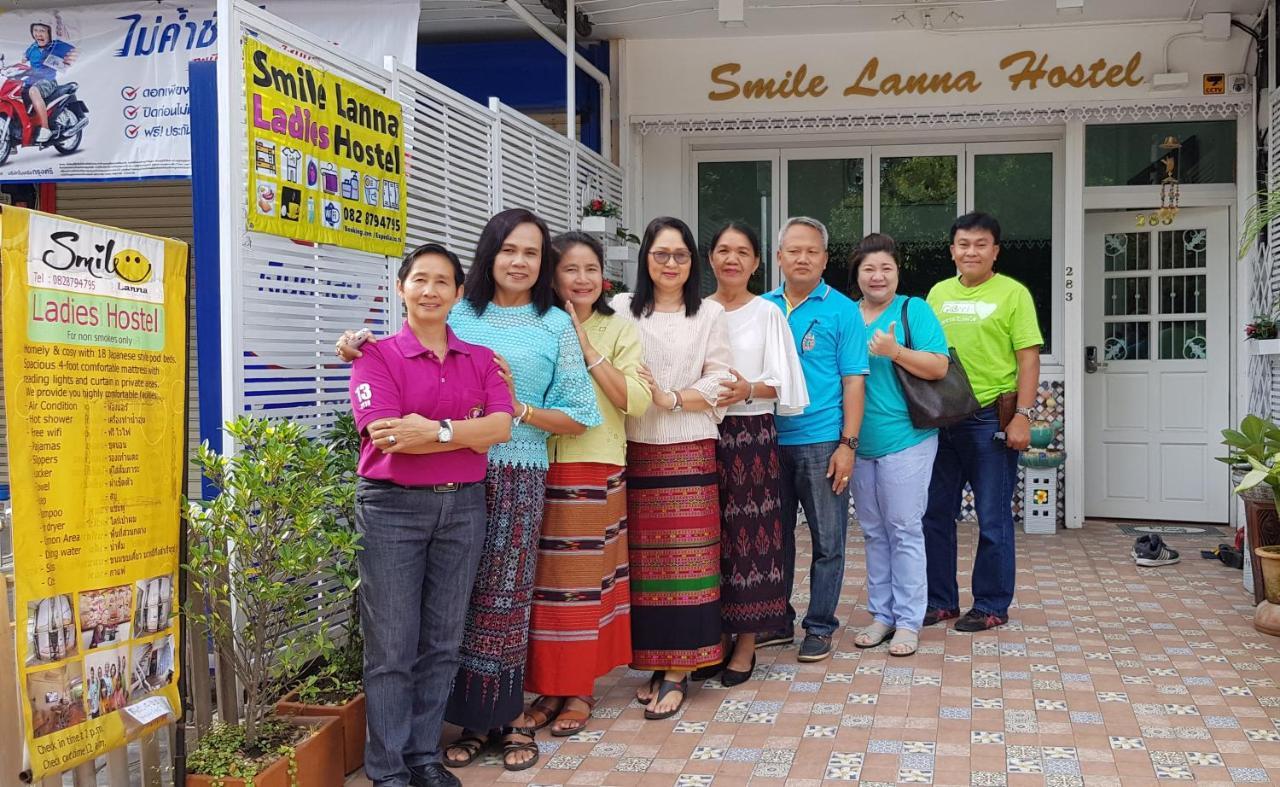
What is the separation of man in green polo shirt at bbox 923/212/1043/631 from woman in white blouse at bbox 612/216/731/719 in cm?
137

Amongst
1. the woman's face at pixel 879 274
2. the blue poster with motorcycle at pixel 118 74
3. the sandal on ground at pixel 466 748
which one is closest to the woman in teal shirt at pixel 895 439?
the woman's face at pixel 879 274

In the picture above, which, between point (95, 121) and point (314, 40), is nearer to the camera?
point (314, 40)

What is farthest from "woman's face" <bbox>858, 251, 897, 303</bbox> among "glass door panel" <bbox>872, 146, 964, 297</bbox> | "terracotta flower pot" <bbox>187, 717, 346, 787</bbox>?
"glass door panel" <bbox>872, 146, 964, 297</bbox>

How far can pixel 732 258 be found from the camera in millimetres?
3959

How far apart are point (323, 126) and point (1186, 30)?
5349 mm

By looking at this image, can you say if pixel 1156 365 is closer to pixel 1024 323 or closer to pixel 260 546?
pixel 1024 323

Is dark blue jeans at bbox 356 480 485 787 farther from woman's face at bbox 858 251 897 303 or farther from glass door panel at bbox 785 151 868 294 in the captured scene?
glass door panel at bbox 785 151 868 294

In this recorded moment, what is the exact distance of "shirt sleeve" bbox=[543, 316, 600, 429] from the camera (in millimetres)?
3352

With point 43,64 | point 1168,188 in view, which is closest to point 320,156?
point 43,64

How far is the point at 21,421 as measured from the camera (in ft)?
8.08

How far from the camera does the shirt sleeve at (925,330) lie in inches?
174

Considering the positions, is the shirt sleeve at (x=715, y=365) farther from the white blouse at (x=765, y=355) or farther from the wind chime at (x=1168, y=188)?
the wind chime at (x=1168, y=188)

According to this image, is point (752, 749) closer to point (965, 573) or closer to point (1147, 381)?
point (965, 573)

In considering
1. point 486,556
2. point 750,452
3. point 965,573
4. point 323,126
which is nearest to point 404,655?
point 486,556
